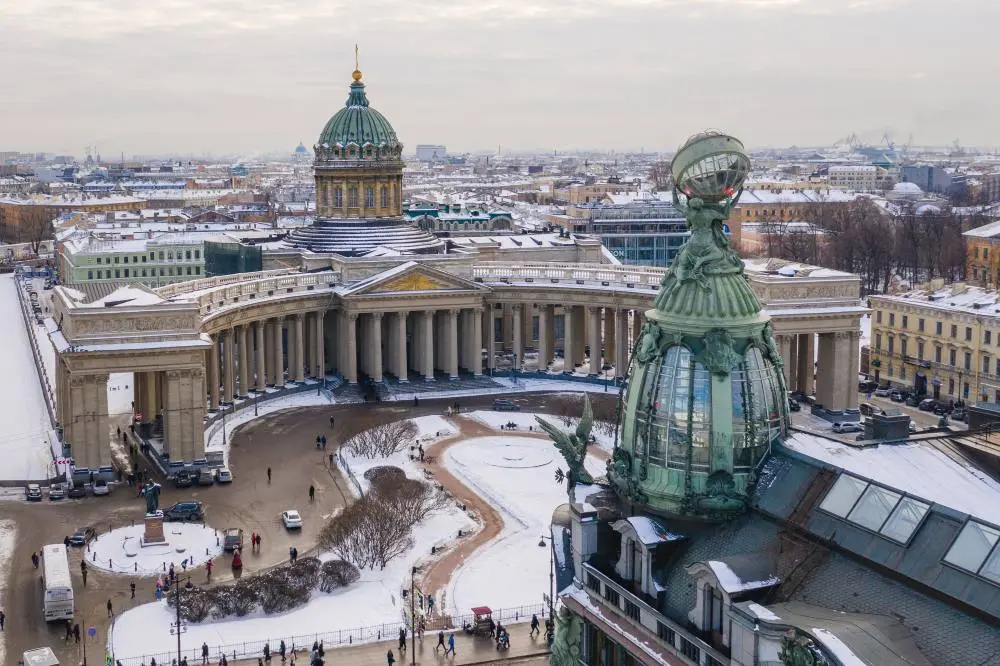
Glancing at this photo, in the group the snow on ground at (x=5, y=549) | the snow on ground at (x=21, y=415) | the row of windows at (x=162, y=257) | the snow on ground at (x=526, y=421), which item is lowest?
the snow on ground at (x=5, y=549)

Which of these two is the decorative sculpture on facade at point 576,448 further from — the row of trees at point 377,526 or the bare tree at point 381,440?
the bare tree at point 381,440

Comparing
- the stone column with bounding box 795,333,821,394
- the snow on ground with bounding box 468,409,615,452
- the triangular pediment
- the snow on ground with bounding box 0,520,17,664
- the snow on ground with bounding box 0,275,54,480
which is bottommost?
the snow on ground with bounding box 0,520,17,664

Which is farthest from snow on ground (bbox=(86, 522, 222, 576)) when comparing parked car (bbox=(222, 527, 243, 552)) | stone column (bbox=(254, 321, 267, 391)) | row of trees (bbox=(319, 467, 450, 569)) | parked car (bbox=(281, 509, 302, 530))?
stone column (bbox=(254, 321, 267, 391))

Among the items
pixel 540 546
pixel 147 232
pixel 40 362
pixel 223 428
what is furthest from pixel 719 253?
pixel 147 232

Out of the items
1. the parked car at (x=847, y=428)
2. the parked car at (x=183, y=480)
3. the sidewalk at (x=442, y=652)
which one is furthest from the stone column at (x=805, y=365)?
the sidewalk at (x=442, y=652)

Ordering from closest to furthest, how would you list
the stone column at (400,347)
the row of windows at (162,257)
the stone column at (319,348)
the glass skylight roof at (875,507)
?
the glass skylight roof at (875,507) < the stone column at (400,347) < the stone column at (319,348) < the row of windows at (162,257)

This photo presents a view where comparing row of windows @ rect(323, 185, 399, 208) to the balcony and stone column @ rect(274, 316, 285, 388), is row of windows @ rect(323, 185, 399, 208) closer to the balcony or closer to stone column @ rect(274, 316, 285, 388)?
stone column @ rect(274, 316, 285, 388)

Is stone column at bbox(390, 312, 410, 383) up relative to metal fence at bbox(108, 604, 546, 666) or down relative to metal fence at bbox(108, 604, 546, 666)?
up
